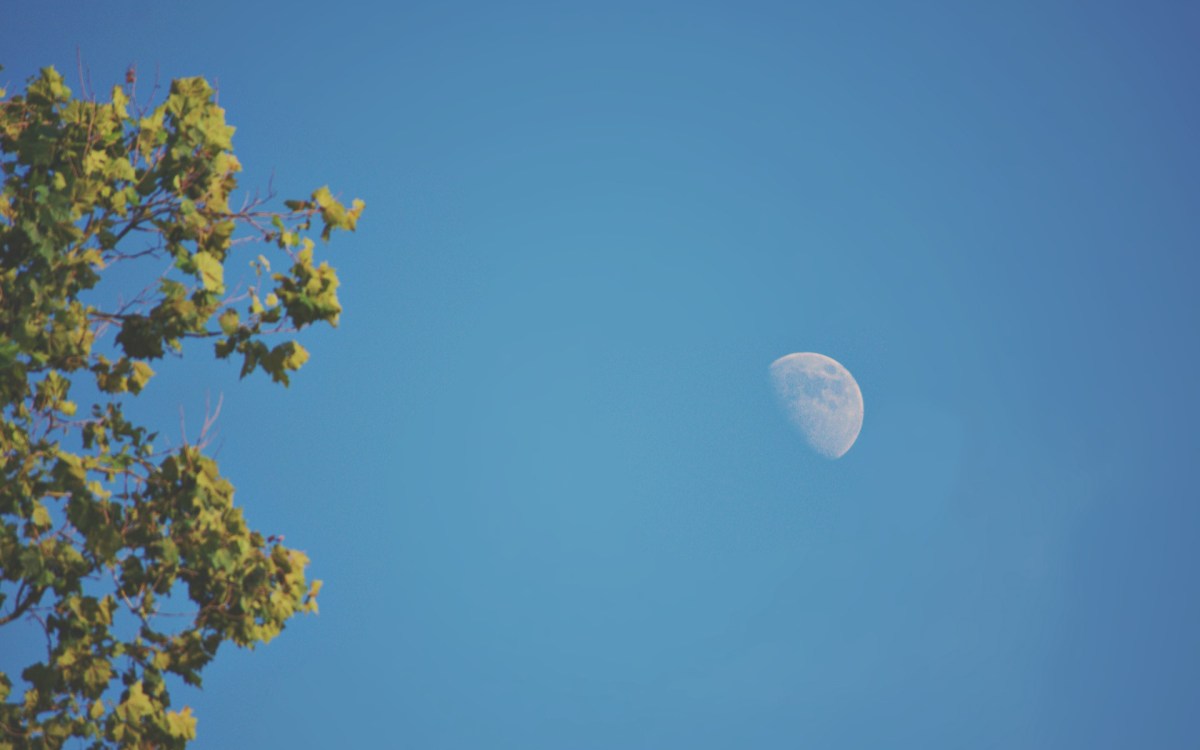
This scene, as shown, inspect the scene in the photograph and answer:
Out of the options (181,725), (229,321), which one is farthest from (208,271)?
(181,725)

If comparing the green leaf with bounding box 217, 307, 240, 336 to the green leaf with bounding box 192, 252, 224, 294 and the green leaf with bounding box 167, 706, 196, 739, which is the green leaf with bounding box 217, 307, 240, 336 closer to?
the green leaf with bounding box 192, 252, 224, 294

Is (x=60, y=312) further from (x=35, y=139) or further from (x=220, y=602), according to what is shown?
(x=220, y=602)

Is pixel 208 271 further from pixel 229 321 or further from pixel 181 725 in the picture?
pixel 181 725

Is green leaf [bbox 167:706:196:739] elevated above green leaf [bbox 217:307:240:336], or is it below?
below

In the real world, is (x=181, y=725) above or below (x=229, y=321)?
below

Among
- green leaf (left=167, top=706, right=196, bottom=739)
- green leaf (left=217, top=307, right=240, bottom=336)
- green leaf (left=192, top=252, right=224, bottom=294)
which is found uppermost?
green leaf (left=192, top=252, right=224, bottom=294)

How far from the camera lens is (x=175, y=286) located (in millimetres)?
11062

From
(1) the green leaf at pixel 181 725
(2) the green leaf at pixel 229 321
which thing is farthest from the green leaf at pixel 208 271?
(1) the green leaf at pixel 181 725

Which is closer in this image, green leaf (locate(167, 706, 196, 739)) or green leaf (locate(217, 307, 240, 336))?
green leaf (locate(167, 706, 196, 739))

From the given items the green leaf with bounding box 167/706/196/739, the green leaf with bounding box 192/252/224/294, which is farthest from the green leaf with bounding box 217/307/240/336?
the green leaf with bounding box 167/706/196/739

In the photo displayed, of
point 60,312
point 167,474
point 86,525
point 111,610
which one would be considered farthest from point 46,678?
point 60,312

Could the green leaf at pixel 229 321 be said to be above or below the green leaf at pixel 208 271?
below

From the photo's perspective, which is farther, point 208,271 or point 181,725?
point 208,271

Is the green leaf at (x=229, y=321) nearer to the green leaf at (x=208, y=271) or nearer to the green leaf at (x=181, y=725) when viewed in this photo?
the green leaf at (x=208, y=271)
